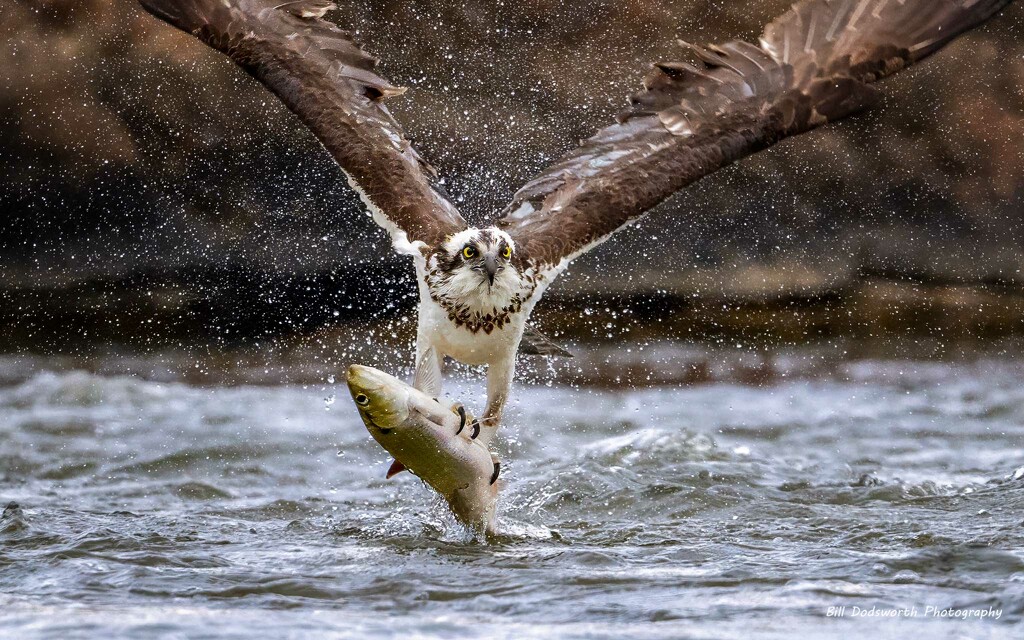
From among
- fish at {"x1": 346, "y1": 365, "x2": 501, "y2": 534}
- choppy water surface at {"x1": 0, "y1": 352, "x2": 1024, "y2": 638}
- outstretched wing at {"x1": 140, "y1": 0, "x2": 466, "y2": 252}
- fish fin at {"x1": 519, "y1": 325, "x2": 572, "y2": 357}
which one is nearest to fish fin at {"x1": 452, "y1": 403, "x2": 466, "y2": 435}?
fish at {"x1": 346, "y1": 365, "x2": 501, "y2": 534}

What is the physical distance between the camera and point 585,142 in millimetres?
7746

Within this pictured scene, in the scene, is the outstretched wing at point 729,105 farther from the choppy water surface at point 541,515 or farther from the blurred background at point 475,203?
the blurred background at point 475,203

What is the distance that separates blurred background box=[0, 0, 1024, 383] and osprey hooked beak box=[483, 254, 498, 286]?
5502mm

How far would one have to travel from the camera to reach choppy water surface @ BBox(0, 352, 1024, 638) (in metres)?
5.14

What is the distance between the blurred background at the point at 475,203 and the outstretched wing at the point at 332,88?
169 inches

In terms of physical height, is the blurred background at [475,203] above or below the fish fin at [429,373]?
above

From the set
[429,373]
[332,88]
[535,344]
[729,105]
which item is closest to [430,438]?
[429,373]

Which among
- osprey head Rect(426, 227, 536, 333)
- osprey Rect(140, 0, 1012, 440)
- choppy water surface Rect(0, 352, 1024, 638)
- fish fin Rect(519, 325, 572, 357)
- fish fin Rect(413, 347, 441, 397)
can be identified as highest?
osprey Rect(140, 0, 1012, 440)

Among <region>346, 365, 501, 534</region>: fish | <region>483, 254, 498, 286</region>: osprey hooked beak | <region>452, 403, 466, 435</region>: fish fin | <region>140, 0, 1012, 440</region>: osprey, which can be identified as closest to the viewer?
<region>346, 365, 501, 534</region>: fish

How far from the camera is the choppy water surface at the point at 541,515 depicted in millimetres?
5141

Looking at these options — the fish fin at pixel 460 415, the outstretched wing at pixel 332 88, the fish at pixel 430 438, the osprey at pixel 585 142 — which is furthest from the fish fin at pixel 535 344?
the fish fin at pixel 460 415

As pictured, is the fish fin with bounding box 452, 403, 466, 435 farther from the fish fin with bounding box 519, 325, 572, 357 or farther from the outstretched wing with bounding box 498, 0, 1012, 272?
the fish fin with bounding box 519, 325, 572, 357

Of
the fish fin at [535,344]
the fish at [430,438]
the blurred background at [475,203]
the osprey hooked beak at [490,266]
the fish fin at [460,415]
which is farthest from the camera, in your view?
the blurred background at [475,203]

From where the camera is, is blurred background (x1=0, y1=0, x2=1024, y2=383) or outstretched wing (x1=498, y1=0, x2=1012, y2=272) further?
blurred background (x1=0, y1=0, x2=1024, y2=383)
